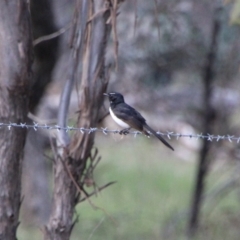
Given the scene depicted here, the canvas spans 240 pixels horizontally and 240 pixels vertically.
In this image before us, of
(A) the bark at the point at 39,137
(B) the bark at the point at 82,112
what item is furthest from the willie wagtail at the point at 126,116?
Answer: (A) the bark at the point at 39,137

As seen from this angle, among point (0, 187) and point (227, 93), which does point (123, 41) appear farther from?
point (0, 187)

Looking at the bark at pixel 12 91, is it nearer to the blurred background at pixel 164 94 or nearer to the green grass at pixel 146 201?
the green grass at pixel 146 201

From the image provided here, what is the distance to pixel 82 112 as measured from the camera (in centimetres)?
597

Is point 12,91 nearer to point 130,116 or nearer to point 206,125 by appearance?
point 130,116

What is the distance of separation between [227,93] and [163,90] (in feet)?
3.27

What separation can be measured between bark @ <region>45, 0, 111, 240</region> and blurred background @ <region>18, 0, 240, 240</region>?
3391 millimetres

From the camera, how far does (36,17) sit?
30.7 ft

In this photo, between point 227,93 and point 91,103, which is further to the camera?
point 227,93

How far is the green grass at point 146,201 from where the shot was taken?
484 inches

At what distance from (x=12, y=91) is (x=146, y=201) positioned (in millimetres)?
9174

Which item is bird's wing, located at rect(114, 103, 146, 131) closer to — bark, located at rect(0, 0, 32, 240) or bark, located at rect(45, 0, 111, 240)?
bark, located at rect(45, 0, 111, 240)

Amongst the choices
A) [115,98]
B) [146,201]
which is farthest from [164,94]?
[115,98]

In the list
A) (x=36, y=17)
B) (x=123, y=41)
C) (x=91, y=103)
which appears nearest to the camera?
(x=91, y=103)

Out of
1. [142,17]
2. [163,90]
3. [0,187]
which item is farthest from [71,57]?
[163,90]
